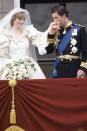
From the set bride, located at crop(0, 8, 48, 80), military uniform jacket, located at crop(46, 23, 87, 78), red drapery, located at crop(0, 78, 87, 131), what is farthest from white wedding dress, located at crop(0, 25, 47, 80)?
red drapery, located at crop(0, 78, 87, 131)

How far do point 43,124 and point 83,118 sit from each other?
33cm

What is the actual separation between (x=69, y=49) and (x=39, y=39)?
308 mm

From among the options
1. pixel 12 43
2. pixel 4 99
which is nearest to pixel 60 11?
pixel 12 43

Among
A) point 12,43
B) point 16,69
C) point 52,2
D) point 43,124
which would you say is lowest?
point 43,124

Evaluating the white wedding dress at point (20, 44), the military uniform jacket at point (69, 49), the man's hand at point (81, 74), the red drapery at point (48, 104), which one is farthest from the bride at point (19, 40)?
the red drapery at point (48, 104)

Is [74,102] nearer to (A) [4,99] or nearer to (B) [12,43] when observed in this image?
(A) [4,99]

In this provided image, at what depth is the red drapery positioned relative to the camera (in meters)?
5.80

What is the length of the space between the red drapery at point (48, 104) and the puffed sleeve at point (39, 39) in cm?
66

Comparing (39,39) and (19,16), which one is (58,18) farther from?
(19,16)

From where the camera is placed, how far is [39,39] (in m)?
6.57

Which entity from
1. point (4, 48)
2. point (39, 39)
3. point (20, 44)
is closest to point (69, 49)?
point (39, 39)

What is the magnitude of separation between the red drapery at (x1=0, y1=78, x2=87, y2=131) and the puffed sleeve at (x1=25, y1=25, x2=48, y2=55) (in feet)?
2.18

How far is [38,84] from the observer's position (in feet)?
19.2

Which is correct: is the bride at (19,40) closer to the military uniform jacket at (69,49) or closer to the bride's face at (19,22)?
the bride's face at (19,22)
